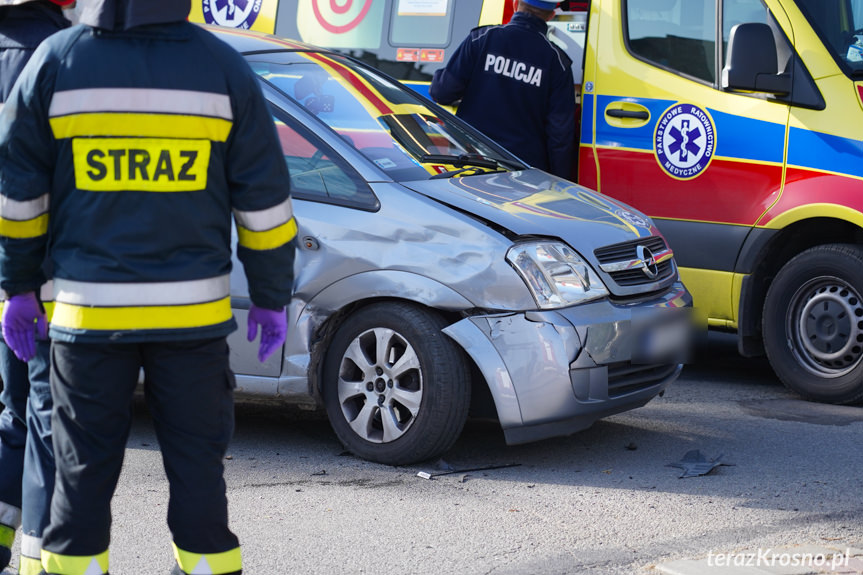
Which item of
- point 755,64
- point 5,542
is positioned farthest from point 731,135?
point 5,542

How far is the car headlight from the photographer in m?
4.80

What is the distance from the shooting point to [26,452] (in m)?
3.24

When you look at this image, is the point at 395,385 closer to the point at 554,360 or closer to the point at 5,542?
the point at 554,360

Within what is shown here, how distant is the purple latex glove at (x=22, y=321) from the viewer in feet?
9.98

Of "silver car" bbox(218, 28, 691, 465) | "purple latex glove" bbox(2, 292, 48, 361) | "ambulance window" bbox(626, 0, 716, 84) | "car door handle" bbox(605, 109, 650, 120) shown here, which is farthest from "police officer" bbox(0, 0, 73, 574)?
"ambulance window" bbox(626, 0, 716, 84)

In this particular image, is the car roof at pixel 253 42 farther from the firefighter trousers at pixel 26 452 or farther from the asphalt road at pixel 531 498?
the firefighter trousers at pixel 26 452

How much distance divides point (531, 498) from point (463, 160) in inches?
66.3

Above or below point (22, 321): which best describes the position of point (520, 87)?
above

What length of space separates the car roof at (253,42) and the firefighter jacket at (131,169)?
2.80 metres

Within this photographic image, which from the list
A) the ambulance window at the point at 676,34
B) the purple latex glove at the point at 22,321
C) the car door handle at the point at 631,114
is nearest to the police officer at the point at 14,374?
the purple latex glove at the point at 22,321

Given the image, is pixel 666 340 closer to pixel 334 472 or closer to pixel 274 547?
pixel 334 472

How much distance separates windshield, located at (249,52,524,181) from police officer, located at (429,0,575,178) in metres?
0.85

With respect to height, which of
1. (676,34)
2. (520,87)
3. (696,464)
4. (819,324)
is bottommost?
(696,464)

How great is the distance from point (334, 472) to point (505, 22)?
317 cm
